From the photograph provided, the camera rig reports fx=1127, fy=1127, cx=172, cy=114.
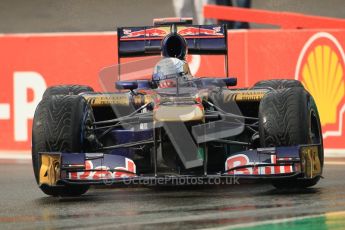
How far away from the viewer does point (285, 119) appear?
947cm

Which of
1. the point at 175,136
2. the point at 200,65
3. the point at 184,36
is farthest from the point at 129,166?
the point at 200,65

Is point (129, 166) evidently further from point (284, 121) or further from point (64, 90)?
point (64, 90)

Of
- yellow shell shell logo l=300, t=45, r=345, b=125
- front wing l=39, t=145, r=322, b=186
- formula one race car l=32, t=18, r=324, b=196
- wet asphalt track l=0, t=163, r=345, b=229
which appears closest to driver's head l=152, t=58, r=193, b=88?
formula one race car l=32, t=18, r=324, b=196

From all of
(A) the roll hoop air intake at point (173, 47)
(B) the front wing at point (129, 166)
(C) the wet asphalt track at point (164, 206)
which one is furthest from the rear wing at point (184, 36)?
(B) the front wing at point (129, 166)

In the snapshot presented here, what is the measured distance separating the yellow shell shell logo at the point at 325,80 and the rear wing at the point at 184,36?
243 centimetres

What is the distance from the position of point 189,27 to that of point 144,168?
2512 mm

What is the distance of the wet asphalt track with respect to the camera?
7.83 m

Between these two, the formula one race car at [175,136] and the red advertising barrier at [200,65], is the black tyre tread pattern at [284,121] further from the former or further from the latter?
the red advertising barrier at [200,65]

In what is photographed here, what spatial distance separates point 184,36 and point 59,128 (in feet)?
9.87

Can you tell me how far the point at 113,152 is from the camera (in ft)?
33.8

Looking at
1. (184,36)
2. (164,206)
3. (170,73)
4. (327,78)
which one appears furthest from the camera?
(327,78)

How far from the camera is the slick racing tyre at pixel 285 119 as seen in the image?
943 cm

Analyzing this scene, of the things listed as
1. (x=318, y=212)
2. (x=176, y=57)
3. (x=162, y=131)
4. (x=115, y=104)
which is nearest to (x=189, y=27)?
(x=176, y=57)

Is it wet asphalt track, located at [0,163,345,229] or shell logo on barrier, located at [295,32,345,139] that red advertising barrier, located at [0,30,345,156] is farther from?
wet asphalt track, located at [0,163,345,229]
